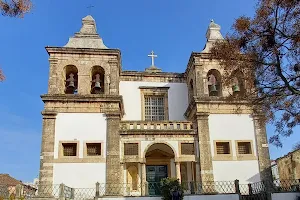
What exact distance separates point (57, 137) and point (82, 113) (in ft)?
6.58

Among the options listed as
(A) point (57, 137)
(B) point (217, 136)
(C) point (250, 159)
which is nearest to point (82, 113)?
(A) point (57, 137)

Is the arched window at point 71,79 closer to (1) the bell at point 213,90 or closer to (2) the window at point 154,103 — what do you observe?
(2) the window at point 154,103

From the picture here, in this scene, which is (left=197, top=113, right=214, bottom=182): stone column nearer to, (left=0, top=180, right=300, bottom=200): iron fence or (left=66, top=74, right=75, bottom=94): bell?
(left=0, top=180, right=300, bottom=200): iron fence

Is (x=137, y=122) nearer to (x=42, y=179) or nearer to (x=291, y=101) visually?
(x=42, y=179)

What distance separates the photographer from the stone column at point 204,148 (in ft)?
65.3

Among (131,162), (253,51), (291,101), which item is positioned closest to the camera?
(253,51)

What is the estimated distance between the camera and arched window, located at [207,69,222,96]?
22.5 m

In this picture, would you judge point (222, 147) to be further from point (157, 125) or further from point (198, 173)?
point (157, 125)

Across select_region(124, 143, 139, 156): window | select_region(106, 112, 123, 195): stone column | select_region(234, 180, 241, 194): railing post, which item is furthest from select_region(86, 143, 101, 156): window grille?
select_region(234, 180, 241, 194): railing post

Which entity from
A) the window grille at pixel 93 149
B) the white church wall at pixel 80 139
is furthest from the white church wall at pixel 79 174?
the window grille at pixel 93 149

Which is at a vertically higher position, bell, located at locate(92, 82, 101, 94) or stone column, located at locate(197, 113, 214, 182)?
bell, located at locate(92, 82, 101, 94)

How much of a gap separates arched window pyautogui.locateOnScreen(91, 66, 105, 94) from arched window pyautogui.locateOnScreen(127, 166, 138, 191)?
5.28 m

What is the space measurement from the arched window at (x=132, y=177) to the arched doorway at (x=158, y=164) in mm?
829

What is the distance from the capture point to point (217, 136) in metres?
21.0
